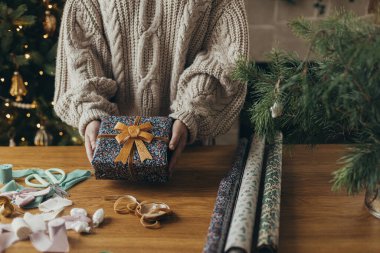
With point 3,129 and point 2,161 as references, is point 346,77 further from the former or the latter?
point 3,129

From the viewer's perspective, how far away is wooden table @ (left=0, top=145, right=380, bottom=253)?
796 mm

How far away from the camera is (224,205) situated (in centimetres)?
85

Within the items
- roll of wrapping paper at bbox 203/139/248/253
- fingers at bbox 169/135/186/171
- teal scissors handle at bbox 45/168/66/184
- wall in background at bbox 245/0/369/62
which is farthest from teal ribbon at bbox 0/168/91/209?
wall in background at bbox 245/0/369/62

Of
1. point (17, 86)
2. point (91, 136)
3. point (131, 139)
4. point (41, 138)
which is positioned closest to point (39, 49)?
point (17, 86)

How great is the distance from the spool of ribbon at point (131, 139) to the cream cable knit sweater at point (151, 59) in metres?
0.15

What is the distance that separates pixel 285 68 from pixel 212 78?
337 mm

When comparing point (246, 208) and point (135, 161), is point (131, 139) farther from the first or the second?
point (246, 208)

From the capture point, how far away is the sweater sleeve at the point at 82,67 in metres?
1.19

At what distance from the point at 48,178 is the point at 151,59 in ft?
1.45

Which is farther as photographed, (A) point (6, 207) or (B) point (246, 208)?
(A) point (6, 207)

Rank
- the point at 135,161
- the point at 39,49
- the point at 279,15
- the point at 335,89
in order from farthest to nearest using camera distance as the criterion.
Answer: the point at 279,15 → the point at 39,49 → the point at 135,161 → the point at 335,89

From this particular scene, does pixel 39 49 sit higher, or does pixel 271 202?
pixel 39 49

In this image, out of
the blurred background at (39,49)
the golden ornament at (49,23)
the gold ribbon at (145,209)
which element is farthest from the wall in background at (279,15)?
the gold ribbon at (145,209)

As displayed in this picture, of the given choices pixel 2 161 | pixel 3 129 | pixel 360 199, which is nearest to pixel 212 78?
pixel 360 199
